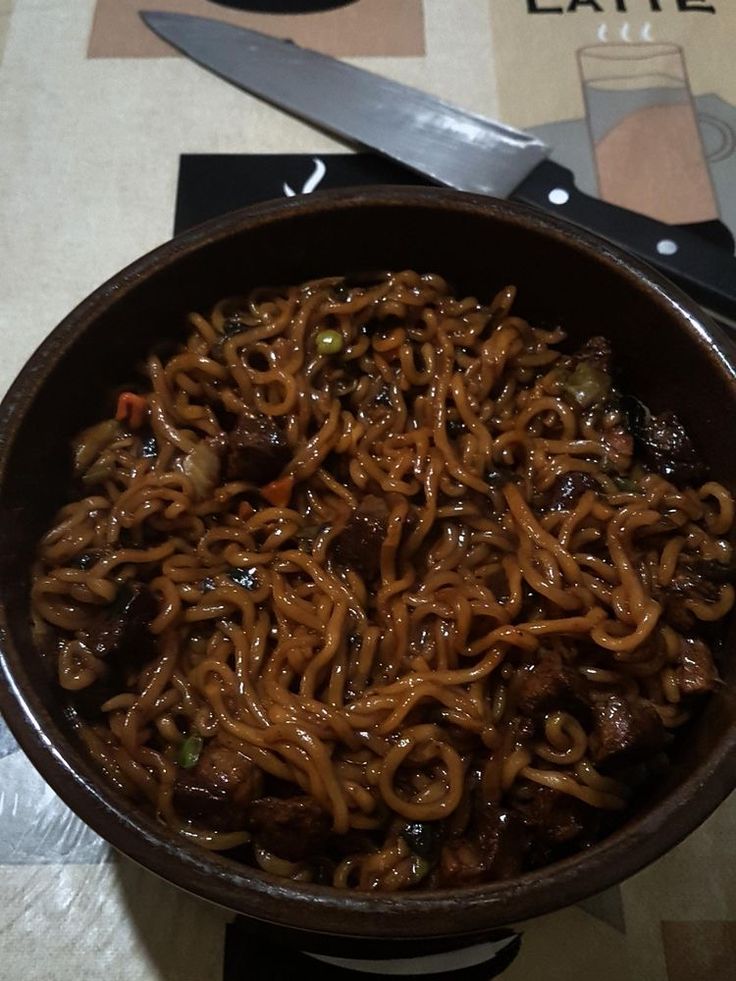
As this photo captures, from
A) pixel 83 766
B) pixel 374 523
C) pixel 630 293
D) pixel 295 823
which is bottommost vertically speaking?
pixel 295 823

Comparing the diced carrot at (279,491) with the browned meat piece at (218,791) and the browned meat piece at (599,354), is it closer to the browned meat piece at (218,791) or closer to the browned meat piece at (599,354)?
the browned meat piece at (218,791)

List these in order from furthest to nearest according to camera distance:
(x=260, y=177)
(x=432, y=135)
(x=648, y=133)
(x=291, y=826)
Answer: (x=648, y=133), (x=260, y=177), (x=432, y=135), (x=291, y=826)

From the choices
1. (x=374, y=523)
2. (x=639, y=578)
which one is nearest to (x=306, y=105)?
(x=374, y=523)

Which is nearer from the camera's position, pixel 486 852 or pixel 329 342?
pixel 486 852

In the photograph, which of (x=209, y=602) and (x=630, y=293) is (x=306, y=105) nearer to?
(x=630, y=293)

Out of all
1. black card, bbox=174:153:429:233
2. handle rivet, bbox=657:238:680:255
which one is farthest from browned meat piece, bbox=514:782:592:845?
black card, bbox=174:153:429:233

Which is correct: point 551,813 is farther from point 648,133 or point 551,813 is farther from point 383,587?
point 648,133

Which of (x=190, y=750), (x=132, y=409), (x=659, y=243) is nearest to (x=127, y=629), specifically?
(x=190, y=750)

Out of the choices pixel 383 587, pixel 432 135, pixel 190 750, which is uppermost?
pixel 432 135
